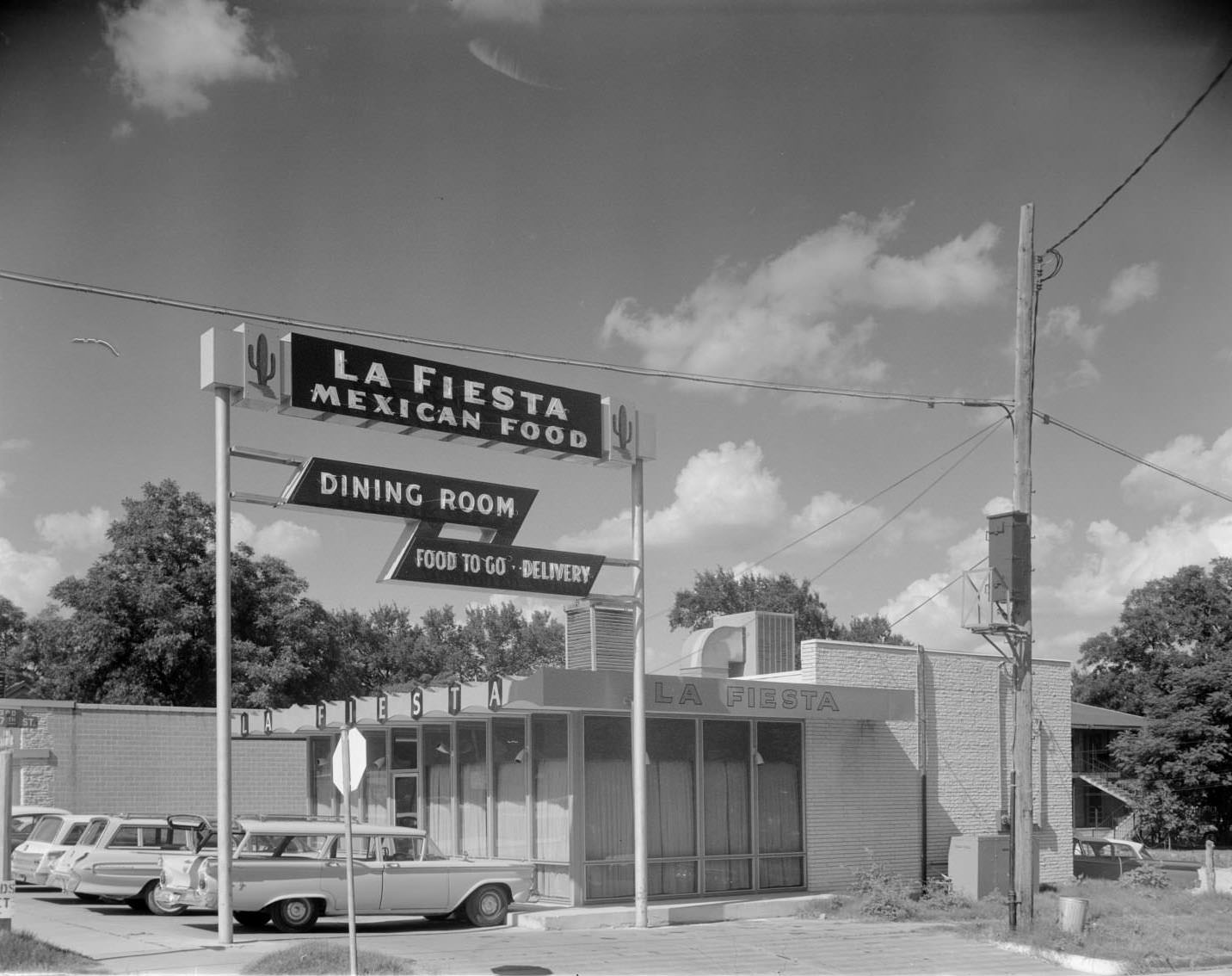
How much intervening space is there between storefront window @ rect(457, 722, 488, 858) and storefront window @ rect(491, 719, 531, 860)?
33cm

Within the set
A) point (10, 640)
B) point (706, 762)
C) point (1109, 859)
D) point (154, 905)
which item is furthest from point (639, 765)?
point (10, 640)

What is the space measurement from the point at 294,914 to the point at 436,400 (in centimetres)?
722

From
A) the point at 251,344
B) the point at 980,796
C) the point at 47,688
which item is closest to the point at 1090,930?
the point at 980,796

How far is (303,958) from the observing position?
14633 millimetres

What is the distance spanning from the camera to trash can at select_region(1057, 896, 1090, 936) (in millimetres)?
18984

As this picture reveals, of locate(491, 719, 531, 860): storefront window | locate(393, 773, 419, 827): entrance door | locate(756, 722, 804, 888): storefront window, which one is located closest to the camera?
locate(491, 719, 531, 860): storefront window

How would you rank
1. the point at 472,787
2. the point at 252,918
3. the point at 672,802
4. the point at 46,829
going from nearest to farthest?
the point at 252,918
the point at 46,829
the point at 672,802
the point at 472,787

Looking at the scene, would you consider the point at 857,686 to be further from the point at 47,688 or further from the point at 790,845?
the point at 47,688

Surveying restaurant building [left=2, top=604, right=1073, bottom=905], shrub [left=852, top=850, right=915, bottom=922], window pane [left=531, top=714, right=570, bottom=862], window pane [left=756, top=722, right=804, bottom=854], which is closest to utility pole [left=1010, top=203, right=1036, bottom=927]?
shrub [left=852, top=850, right=915, bottom=922]

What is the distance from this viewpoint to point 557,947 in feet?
58.1

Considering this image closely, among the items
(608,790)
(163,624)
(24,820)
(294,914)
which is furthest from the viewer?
(163,624)

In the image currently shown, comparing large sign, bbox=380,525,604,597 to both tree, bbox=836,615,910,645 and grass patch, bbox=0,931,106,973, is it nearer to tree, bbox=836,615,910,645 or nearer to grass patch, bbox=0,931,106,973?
grass patch, bbox=0,931,106,973

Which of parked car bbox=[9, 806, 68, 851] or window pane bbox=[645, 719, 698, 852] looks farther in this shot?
parked car bbox=[9, 806, 68, 851]

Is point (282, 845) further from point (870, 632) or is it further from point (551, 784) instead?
point (870, 632)
